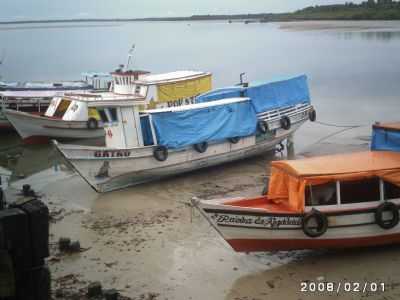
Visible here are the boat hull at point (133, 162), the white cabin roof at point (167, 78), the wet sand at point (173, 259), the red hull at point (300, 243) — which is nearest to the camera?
the wet sand at point (173, 259)

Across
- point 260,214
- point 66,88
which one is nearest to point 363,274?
point 260,214

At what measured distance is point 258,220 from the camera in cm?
967

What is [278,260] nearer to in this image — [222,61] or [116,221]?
[116,221]

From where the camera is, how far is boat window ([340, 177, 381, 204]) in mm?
10141

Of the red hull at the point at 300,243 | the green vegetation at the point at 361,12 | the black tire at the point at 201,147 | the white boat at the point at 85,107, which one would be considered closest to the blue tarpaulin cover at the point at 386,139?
the red hull at the point at 300,243

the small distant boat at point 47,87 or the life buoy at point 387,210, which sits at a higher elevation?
the small distant boat at point 47,87

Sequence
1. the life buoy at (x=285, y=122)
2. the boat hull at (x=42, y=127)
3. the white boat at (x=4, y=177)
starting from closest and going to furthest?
the white boat at (x=4, y=177)
the life buoy at (x=285, y=122)
the boat hull at (x=42, y=127)

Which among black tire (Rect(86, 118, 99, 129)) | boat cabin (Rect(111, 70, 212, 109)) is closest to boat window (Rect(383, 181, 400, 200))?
boat cabin (Rect(111, 70, 212, 109))

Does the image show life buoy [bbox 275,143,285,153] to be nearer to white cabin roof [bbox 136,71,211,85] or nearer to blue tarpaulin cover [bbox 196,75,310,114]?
blue tarpaulin cover [bbox 196,75,310,114]

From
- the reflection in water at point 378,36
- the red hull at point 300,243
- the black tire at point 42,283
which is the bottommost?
the red hull at point 300,243

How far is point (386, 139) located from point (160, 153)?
636 centimetres

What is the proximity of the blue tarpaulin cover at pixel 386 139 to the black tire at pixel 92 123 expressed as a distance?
1269 centimetres

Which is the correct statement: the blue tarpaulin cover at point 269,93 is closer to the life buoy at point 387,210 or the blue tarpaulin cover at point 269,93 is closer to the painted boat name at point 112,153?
the painted boat name at point 112,153
